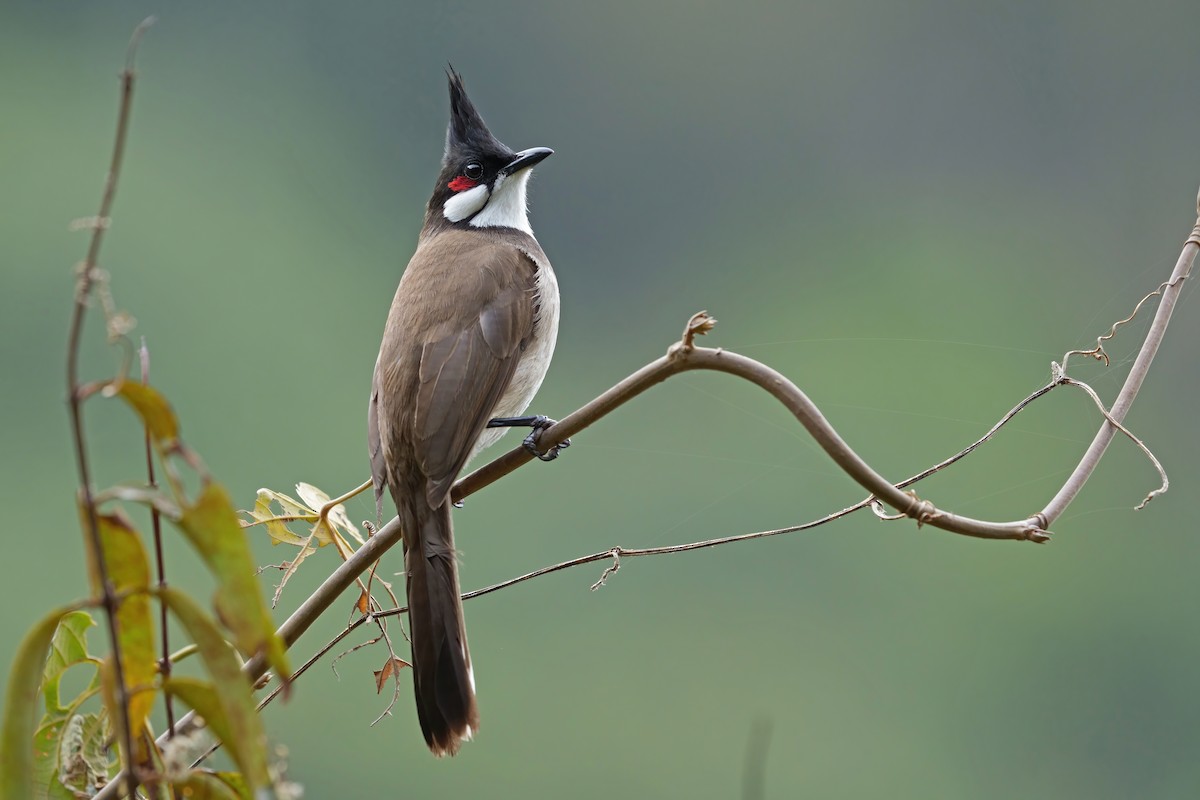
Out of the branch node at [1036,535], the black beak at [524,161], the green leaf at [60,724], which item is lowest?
the branch node at [1036,535]

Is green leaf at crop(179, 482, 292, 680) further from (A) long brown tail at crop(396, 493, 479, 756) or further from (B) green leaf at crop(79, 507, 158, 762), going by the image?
(A) long brown tail at crop(396, 493, 479, 756)

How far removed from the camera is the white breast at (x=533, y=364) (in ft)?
7.98

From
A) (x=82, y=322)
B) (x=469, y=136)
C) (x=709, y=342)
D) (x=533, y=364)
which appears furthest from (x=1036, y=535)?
(x=709, y=342)

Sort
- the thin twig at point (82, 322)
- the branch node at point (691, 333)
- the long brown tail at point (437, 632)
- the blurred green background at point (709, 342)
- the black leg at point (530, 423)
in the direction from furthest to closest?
the blurred green background at point (709, 342) < the black leg at point (530, 423) < the long brown tail at point (437, 632) < the branch node at point (691, 333) < the thin twig at point (82, 322)

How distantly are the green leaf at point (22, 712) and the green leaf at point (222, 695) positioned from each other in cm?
6

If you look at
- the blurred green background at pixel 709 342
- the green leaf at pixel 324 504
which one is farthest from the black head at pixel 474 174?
the blurred green background at pixel 709 342

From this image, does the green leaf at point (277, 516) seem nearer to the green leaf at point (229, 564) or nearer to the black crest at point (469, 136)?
the green leaf at point (229, 564)

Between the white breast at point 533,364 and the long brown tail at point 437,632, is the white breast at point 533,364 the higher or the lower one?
the higher one

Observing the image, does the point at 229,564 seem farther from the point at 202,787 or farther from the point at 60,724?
the point at 60,724

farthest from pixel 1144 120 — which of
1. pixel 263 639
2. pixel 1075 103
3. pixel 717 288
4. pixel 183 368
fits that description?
pixel 263 639

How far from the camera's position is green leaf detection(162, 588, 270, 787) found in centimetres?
70

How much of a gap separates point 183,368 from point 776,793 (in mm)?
10677

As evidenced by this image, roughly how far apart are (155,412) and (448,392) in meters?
1.46

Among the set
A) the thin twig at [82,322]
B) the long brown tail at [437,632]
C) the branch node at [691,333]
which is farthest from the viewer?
the long brown tail at [437,632]
